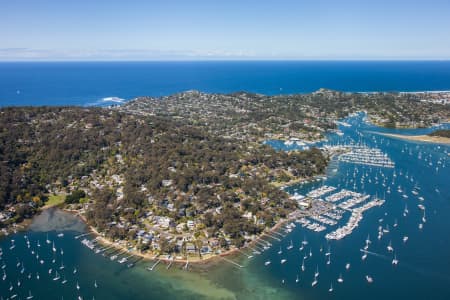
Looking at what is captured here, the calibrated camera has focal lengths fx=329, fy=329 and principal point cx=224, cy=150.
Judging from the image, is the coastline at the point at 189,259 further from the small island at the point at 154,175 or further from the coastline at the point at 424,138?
the coastline at the point at 424,138

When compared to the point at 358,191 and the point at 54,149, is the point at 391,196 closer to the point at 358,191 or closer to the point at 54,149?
the point at 358,191

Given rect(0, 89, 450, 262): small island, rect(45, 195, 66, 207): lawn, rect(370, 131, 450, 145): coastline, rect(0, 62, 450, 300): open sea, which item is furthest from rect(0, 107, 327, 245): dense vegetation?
rect(370, 131, 450, 145): coastline

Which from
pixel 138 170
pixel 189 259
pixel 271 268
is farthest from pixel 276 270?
pixel 138 170

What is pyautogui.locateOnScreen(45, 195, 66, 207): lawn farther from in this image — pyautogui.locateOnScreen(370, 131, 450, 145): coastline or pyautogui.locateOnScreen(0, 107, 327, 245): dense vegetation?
pyautogui.locateOnScreen(370, 131, 450, 145): coastline

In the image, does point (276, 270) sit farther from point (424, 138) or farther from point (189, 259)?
point (424, 138)

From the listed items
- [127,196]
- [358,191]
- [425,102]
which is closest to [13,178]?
[127,196]
